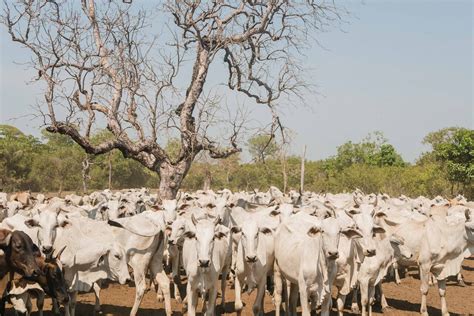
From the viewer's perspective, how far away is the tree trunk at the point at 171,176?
22703 millimetres

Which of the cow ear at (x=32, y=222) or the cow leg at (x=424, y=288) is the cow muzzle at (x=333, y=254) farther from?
the cow ear at (x=32, y=222)

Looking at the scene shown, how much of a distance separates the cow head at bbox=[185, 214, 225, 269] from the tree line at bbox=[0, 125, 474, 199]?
86.8 ft

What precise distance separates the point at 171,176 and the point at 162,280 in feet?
37.8

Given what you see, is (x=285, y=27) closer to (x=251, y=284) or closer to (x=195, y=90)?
(x=195, y=90)

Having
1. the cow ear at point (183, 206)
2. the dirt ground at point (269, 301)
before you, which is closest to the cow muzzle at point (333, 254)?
the dirt ground at point (269, 301)

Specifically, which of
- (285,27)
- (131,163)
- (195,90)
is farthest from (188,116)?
(131,163)

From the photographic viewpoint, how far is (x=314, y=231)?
9.83 metres

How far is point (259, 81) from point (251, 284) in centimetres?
1413

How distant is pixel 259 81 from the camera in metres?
24.2

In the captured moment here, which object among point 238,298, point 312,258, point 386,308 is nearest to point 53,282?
point 238,298

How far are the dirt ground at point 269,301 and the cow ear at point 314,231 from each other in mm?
2975

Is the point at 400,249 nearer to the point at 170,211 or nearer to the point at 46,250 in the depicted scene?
the point at 170,211

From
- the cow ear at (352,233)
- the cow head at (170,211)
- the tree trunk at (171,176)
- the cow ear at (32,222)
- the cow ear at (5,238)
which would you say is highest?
the tree trunk at (171,176)

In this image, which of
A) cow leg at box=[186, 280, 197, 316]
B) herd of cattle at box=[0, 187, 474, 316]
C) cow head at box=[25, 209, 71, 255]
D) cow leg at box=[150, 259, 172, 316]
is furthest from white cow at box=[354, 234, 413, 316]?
cow head at box=[25, 209, 71, 255]
